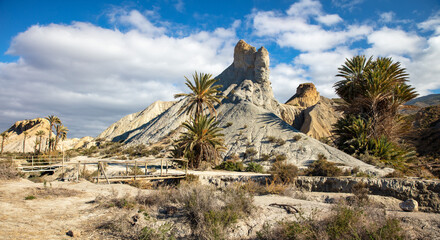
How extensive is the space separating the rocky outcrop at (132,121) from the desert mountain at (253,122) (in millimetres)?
11489

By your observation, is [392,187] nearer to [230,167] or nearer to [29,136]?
[230,167]

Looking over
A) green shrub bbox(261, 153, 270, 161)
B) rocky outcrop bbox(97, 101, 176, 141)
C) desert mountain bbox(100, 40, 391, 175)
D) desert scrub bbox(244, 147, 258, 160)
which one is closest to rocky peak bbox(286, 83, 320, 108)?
desert mountain bbox(100, 40, 391, 175)

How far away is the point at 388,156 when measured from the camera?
70.6 feet

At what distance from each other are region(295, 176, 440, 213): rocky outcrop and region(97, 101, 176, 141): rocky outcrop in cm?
6377

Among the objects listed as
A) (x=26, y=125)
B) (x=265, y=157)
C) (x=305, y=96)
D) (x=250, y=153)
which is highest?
(x=305, y=96)

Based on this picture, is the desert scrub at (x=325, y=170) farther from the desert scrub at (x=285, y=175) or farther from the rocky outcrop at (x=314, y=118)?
the rocky outcrop at (x=314, y=118)

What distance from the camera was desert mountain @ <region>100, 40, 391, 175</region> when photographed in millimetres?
29562

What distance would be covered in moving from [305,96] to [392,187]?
2793 inches

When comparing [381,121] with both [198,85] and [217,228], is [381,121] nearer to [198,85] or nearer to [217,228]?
[198,85]

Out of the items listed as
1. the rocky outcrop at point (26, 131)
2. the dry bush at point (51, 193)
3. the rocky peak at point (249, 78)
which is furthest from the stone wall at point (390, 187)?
the rocky outcrop at point (26, 131)

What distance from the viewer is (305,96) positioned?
78188mm

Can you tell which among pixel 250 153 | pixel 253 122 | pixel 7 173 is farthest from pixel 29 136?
pixel 7 173

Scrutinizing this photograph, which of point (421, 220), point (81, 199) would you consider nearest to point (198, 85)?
point (81, 199)

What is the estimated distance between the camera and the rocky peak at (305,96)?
76.4 meters
